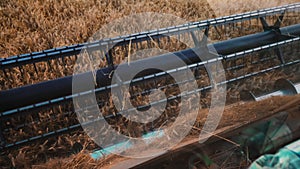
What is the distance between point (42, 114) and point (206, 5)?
9.09ft

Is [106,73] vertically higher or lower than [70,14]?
lower

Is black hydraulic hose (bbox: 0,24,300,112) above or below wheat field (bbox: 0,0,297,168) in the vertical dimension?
below

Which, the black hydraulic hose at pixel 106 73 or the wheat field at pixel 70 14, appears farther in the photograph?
the wheat field at pixel 70 14

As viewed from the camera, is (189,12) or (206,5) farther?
(206,5)

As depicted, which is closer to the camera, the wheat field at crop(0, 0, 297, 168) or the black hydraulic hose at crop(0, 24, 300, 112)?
the black hydraulic hose at crop(0, 24, 300, 112)

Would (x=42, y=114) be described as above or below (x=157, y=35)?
below

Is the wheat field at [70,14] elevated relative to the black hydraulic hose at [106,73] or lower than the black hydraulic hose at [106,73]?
elevated

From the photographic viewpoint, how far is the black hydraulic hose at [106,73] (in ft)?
5.55

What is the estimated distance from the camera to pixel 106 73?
191cm

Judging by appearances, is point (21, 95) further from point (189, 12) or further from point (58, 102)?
point (189, 12)

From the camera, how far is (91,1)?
3.80 metres

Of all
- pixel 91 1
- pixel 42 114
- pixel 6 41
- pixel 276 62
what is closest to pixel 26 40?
pixel 6 41

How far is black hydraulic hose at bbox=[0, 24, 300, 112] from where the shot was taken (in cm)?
169

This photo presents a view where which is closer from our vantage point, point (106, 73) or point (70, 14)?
point (106, 73)
